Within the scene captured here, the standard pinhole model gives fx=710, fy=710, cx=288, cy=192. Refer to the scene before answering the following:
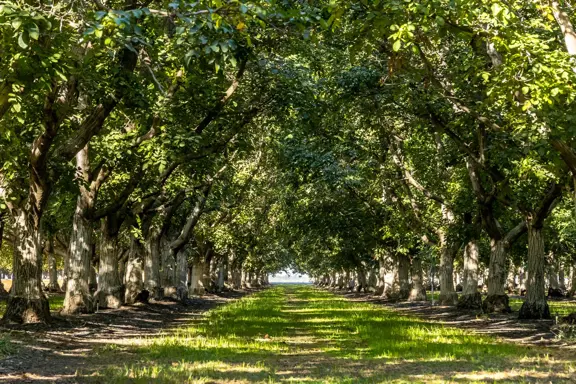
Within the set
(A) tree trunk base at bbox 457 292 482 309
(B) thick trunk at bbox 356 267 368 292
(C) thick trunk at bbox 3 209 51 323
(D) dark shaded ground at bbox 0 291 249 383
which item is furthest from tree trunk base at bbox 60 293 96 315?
(B) thick trunk at bbox 356 267 368 292

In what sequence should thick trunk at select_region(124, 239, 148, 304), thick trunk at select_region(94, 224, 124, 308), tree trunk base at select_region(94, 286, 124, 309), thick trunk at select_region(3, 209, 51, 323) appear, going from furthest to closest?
thick trunk at select_region(124, 239, 148, 304) < tree trunk base at select_region(94, 286, 124, 309) < thick trunk at select_region(94, 224, 124, 308) < thick trunk at select_region(3, 209, 51, 323)

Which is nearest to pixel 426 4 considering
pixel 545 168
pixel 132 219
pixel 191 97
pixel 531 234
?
pixel 545 168

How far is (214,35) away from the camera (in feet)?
30.5

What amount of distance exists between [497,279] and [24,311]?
55.4ft

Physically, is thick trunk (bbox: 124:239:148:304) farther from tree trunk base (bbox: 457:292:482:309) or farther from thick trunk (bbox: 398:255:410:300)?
thick trunk (bbox: 398:255:410:300)

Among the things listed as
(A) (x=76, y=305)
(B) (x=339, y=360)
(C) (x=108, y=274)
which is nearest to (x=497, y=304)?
(C) (x=108, y=274)

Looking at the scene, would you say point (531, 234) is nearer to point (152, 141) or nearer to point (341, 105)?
point (341, 105)

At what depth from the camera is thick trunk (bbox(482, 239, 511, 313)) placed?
Answer: 86.8 ft

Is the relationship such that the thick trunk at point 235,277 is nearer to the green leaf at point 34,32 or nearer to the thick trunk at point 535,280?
the thick trunk at point 535,280

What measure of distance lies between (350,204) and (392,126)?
9.77 m

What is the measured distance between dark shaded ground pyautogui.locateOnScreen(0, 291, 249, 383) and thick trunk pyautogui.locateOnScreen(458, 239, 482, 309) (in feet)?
41.0

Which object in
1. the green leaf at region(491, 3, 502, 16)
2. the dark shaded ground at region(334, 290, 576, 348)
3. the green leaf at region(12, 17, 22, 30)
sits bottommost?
the dark shaded ground at region(334, 290, 576, 348)

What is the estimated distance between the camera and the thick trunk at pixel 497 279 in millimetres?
26469

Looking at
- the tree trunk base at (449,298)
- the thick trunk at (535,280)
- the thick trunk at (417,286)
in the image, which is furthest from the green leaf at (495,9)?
the thick trunk at (417,286)
